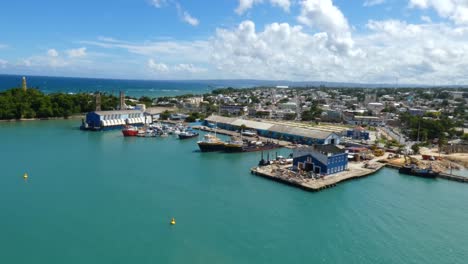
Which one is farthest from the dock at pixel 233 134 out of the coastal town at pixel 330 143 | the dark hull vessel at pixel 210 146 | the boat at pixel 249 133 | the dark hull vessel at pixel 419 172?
the dark hull vessel at pixel 419 172

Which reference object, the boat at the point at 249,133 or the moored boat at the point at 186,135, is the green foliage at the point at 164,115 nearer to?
the moored boat at the point at 186,135

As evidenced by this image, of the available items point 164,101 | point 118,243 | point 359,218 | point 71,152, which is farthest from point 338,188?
point 164,101

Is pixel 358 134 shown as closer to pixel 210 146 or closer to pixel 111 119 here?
pixel 210 146

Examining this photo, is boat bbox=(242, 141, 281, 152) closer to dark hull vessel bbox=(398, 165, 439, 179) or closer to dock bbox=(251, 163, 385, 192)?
dock bbox=(251, 163, 385, 192)

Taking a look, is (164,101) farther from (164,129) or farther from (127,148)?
(127,148)

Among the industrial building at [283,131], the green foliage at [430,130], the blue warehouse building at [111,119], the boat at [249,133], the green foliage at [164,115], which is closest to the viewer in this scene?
the industrial building at [283,131]

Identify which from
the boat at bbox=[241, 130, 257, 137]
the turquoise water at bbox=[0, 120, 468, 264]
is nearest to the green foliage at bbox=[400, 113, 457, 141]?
the turquoise water at bbox=[0, 120, 468, 264]
